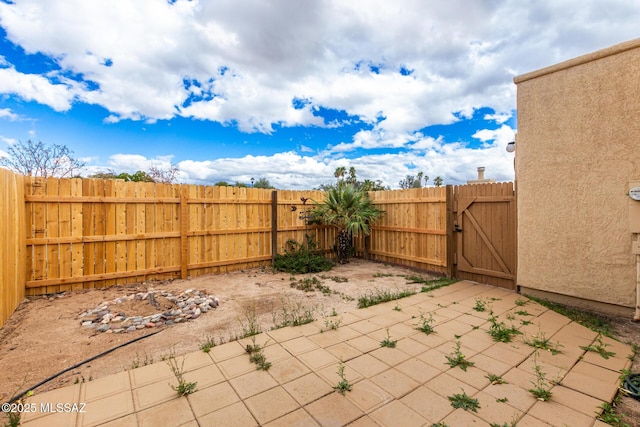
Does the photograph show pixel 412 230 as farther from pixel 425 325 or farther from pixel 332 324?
pixel 332 324

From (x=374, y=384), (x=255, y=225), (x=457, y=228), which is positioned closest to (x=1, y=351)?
(x=374, y=384)

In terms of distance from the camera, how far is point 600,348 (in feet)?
8.13

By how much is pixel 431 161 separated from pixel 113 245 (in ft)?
34.4

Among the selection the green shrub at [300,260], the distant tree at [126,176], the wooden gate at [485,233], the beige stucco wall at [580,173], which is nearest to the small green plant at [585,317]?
the beige stucco wall at [580,173]

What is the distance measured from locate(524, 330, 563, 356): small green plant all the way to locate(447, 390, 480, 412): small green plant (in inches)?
51.2

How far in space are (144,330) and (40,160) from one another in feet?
27.5

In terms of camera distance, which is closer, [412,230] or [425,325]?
[425,325]

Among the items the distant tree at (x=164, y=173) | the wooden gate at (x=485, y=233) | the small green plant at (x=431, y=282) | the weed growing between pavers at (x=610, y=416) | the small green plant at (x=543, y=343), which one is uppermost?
the distant tree at (x=164, y=173)

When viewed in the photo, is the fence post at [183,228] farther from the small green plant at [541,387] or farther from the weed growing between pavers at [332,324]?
the small green plant at [541,387]

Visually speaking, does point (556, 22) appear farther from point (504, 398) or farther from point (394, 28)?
point (504, 398)

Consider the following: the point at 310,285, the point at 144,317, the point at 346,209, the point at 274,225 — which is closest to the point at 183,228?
the point at 274,225

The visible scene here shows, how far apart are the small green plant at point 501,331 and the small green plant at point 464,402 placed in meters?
1.19

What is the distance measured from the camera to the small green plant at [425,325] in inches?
111

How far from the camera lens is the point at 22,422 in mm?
1571
